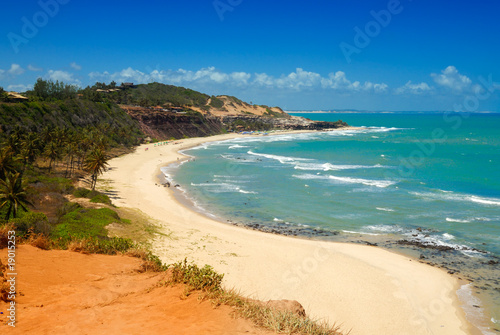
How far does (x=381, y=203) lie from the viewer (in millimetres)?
40344

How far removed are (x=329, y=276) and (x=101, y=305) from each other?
15855mm

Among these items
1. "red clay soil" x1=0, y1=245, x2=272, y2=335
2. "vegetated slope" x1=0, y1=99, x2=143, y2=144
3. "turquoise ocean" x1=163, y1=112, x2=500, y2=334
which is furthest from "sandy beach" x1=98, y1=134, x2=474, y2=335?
"vegetated slope" x1=0, y1=99, x2=143, y2=144

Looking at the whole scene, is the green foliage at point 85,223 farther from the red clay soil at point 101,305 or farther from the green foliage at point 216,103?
the green foliage at point 216,103

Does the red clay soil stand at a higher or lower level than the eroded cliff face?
lower

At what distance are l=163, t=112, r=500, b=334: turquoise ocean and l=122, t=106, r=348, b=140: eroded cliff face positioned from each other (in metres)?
45.8

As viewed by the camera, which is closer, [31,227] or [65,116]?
[31,227]

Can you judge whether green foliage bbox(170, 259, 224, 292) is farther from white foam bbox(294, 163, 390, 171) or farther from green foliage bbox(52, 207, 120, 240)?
white foam bbox(294, 163, 390, 171)

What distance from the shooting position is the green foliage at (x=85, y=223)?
66.0ft

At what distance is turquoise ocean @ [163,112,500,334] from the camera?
26578mm

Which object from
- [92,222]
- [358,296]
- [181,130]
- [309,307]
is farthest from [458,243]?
[181,130]

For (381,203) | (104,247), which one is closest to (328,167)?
(381,203)

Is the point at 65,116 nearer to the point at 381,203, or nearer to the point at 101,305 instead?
the point at 381,203

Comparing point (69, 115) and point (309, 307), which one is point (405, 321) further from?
point (69, 115)

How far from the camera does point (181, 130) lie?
123250 mm
